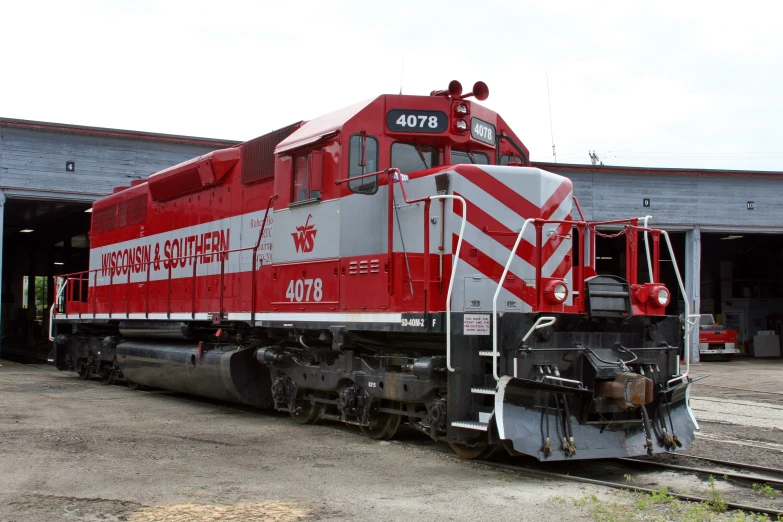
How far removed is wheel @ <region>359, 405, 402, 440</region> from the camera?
26.3 ft

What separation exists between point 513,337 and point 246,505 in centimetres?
255

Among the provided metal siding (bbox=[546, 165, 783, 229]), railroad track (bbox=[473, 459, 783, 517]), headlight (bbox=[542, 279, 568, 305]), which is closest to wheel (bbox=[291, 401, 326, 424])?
railroad track (bbox=[473, 459, 783, 517])

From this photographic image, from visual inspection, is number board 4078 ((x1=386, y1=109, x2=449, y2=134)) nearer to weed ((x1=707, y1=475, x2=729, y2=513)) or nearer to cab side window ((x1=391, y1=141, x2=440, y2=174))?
cab side window ((x1=391, y1=141, x2=440, y2=174))

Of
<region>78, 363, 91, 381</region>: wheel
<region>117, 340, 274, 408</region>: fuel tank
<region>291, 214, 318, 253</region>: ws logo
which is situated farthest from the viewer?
<region>78, 363, 91, 381</region>: wheel

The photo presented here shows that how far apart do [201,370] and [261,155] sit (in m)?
3.12

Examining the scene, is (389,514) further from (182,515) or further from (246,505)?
(182,515)

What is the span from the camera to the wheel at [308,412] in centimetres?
913

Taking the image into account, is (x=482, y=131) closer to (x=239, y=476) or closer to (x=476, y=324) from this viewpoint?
(x=476, y=324)

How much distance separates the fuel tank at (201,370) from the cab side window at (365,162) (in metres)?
3.36

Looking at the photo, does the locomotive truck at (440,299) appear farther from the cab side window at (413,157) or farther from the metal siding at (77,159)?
the metal siding at (77,159)

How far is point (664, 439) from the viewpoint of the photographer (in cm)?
694

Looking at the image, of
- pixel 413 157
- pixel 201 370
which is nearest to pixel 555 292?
pixel 413 157

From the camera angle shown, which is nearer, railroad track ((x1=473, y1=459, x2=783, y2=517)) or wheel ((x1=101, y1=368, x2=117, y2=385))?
railroad track ((x1=473, y1=459, x2=783, y2=517))

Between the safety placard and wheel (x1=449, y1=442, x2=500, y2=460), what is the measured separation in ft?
3.41
